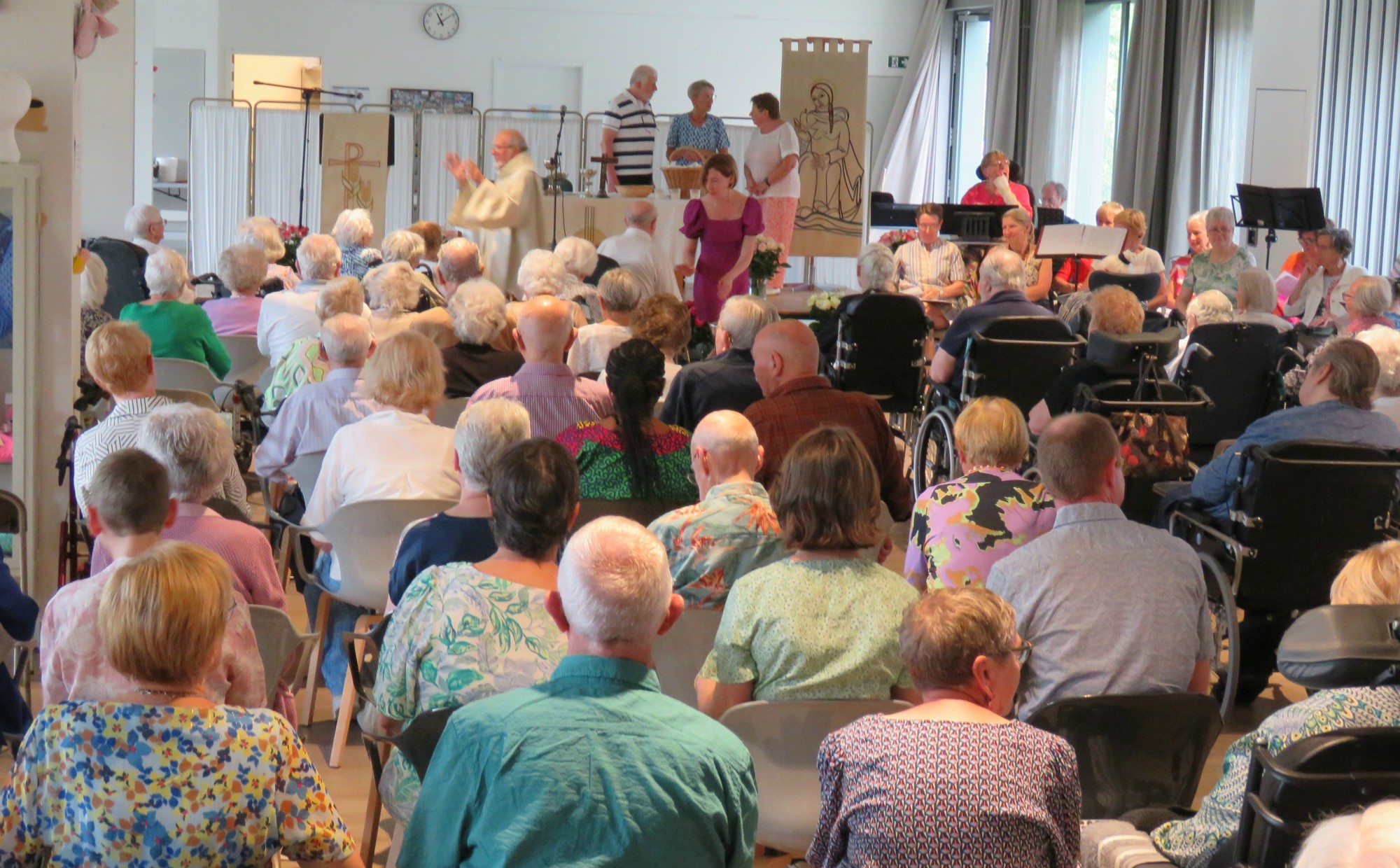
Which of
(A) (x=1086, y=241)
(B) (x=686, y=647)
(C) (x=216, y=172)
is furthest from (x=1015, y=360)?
(C) (x=216, y=172)

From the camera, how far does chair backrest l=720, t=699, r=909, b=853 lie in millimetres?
2410

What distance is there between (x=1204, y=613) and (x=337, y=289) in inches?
137

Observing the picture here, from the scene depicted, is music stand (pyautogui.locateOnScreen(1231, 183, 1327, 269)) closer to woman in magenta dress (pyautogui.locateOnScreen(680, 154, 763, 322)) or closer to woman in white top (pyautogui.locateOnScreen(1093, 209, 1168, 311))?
woman in white top (pyautogui.locateOnScreen(1093, 209, 1168, 311))

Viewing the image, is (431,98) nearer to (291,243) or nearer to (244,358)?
(291,243)

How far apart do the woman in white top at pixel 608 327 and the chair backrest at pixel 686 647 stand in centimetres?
263

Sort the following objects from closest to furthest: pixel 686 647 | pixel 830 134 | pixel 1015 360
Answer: pixel 686 647, pixel 1015 360, pixel 830 134

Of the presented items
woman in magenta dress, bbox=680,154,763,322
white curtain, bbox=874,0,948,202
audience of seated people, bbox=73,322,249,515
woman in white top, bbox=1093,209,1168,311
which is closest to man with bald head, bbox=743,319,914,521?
audience of seated people, bbox=73,322,249,515

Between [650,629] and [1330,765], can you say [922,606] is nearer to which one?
[650,629]

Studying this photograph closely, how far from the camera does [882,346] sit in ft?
21.6

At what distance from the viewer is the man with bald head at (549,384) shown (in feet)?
14.2

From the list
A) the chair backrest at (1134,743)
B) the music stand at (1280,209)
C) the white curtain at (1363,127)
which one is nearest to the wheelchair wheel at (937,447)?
the chair backrest at (1134,743)

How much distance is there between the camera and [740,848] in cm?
191

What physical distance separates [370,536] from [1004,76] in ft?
40.2

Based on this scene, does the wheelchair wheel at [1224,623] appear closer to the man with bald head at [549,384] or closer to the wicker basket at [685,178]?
the man with bald head at [549,384]
